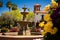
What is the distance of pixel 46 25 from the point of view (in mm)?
1925

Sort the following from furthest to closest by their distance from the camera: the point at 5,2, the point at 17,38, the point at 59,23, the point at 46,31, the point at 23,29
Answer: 1. the point at 5,2
2. the point at 23,29
3. the point at 17,38
4. the point at 46,31
5. the point at 59,23

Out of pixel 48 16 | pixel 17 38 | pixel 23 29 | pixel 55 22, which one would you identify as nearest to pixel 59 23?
pixel 55 22

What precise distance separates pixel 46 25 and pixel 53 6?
0.64ft

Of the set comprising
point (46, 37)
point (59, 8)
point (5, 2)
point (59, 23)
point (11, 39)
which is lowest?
point (11, 39)

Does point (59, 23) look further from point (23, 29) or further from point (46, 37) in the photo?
point (23, 29)

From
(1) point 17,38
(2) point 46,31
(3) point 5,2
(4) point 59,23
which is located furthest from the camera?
(3) point 5,2

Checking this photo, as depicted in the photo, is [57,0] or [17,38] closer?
[57,0]

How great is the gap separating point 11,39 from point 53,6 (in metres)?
5.58

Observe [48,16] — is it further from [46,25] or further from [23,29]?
[23,29]

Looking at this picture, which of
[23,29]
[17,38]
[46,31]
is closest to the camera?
[46,31]

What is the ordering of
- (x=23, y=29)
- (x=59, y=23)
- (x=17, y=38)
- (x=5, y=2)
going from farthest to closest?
1. (x=5, y=2)
2. (x=23, y=29)
3. (x=17, y=38)
4. (x=59, y=23)

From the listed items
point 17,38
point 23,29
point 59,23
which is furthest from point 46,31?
point 23,29

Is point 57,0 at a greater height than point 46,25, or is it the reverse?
point 57,0

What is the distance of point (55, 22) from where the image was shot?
1847 millimetres
